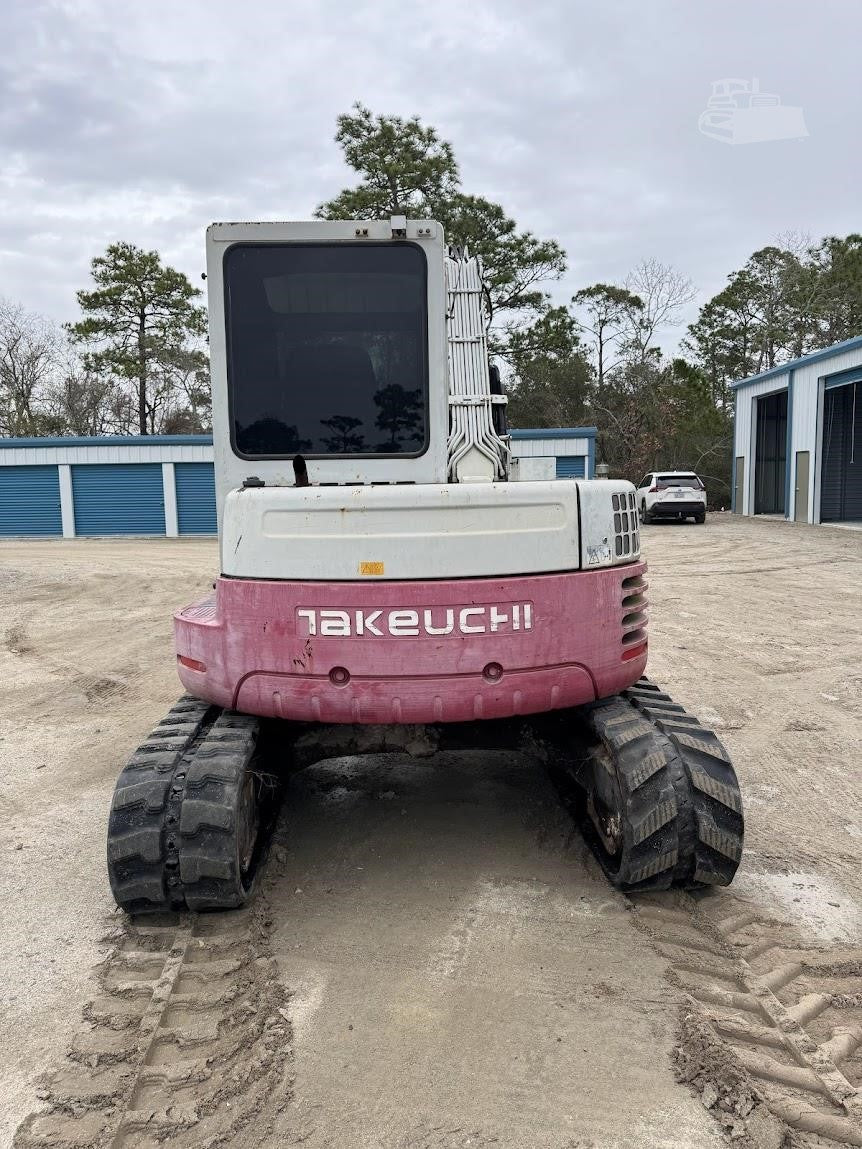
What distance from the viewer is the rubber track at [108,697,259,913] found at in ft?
12.2

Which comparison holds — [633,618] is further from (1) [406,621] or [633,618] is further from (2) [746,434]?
(2) [746,434]

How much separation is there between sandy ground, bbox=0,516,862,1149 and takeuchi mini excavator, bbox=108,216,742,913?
39 centimetres

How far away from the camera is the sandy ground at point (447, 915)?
9.11 feet

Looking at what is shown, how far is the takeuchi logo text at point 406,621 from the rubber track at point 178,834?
29.4 inches

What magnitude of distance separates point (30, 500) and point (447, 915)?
96.8 feet

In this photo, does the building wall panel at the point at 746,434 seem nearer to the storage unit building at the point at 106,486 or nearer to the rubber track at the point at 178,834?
the storage unit building at the point at 106,486

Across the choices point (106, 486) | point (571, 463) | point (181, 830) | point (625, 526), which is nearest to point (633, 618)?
point (625, 526)

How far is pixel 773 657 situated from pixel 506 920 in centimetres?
641

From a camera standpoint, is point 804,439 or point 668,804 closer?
point 668,804

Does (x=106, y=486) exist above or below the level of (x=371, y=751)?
above

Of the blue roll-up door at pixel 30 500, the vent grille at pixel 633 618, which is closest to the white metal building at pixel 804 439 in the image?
the vent grille at pixel 633 618

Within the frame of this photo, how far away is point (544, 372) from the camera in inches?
1540

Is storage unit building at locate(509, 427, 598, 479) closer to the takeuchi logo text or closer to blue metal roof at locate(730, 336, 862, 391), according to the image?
blue metal roof at locate(730, 336, 862, 391)

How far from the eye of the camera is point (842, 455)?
2900 centimetres
